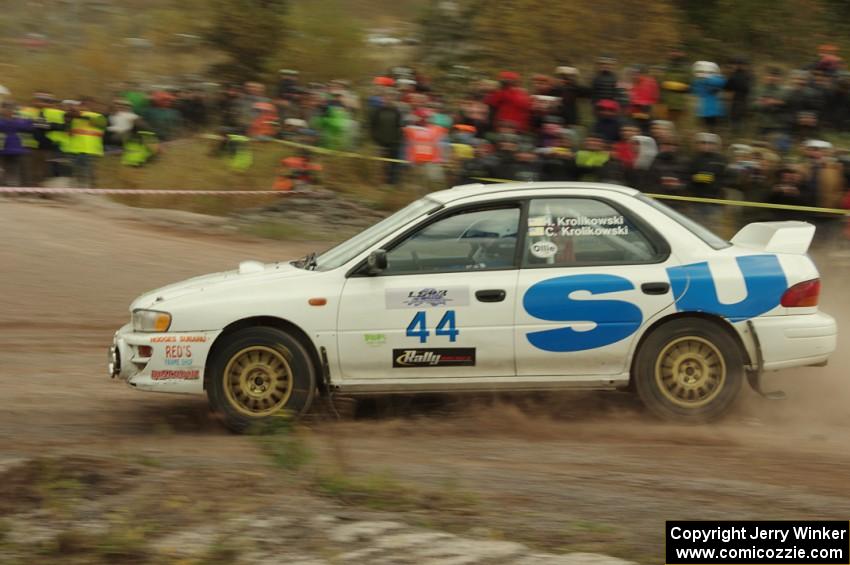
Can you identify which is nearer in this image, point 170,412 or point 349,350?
point 349,350

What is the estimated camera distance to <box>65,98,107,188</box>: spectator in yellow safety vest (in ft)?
57.8

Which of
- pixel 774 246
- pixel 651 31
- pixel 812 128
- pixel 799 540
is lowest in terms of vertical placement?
pixel 799 540

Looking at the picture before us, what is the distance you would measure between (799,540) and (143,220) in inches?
484

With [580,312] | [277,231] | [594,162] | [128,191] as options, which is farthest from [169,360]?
[128,191]

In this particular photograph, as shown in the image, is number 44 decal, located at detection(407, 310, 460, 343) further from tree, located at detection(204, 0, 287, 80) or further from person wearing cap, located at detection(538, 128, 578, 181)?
tree, located at detection(204, 0, 287, 80)

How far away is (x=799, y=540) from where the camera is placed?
513 cm

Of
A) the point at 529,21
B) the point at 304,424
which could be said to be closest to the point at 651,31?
the point at 529,21

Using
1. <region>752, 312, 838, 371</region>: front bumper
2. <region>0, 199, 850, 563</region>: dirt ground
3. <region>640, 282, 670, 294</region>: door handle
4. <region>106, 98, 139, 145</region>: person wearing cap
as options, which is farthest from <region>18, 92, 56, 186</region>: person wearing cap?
<region>752, 312, 838, 371</region>: front bumper

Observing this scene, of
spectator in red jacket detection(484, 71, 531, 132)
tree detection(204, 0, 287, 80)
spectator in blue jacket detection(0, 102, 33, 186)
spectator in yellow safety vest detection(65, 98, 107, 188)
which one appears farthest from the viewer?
tree detection(204, 0, 287, 80)

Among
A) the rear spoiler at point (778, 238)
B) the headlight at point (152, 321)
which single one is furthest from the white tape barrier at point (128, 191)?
the rear spoiler at point (778, 238)

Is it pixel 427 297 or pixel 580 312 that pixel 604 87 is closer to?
pixel 580 312

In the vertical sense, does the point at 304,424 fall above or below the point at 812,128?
below

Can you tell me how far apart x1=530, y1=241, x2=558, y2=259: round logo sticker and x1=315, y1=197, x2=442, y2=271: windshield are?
2.22ft

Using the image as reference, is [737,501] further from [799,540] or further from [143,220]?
[143,220]
